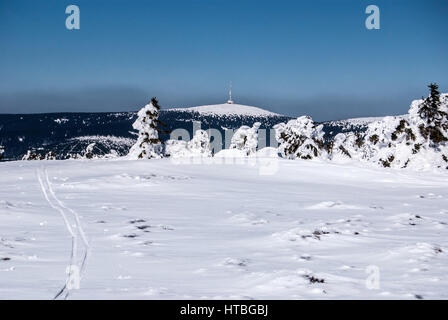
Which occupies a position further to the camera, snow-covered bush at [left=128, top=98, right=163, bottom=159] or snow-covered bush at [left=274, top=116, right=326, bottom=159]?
snow-covered bush at [left=274, top=116, right=326, bottom=159]

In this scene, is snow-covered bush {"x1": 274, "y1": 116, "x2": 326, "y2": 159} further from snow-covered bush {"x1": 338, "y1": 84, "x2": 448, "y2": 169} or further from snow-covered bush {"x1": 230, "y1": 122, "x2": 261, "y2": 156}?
snow-covered bush {"x1": 230, "y1": 122, "x2": 261, "y2": 156}

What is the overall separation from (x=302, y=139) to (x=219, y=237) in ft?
117

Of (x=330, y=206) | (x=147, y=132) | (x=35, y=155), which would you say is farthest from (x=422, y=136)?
(x=35, y=155)

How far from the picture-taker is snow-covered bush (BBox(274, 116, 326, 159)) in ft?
138

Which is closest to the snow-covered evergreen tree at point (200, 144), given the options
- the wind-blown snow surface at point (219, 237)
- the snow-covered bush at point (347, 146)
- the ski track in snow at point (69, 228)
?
the snow-covered bush at point (347, 146)

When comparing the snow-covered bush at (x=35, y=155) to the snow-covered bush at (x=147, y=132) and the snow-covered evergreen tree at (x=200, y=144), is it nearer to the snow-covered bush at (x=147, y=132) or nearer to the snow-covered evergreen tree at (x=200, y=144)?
the snow-covered evergreen tree at (x=200, y=144)

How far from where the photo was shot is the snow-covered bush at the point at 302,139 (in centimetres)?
4209

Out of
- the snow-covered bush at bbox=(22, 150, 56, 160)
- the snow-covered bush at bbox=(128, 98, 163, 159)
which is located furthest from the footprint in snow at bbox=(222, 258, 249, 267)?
the snow-covered bush at bbox=(22, 150, 56, 160)

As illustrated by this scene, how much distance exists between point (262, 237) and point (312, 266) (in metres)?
1.91

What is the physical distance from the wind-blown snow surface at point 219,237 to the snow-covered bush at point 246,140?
47.6 meters

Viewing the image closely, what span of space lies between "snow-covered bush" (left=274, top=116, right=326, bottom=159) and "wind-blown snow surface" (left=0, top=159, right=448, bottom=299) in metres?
26.4

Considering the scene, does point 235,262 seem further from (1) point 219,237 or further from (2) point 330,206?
(2) point 330,206

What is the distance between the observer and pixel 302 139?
42.6 m

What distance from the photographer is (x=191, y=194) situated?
12.9m
